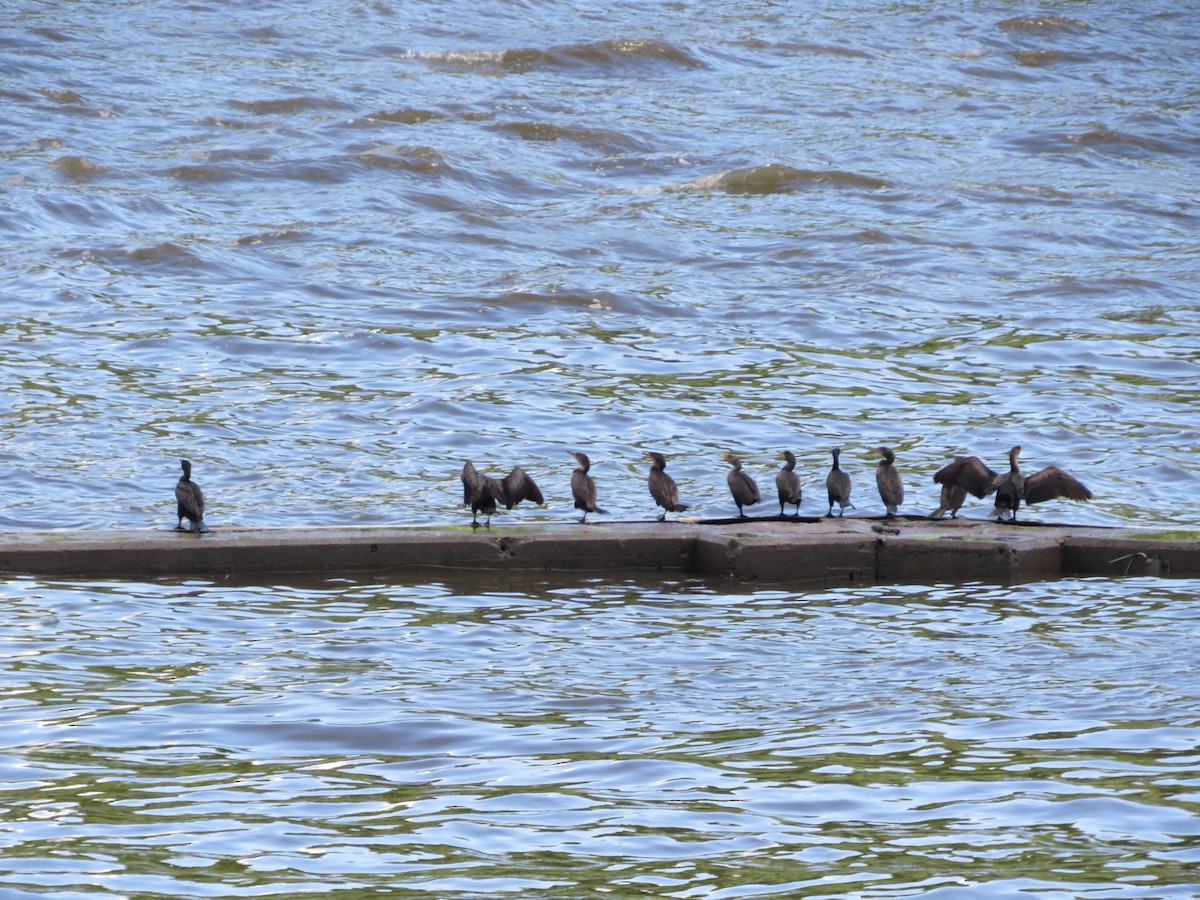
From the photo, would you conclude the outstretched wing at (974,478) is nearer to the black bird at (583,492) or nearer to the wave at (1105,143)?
the black bird at (583,492)

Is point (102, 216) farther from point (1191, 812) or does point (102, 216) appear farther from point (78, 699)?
point (1191, 812)

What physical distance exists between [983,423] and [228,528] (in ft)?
24.2

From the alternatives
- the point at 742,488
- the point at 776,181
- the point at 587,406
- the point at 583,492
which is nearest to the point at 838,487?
the point at 742,488

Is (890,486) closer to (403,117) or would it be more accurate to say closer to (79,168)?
(79,168)

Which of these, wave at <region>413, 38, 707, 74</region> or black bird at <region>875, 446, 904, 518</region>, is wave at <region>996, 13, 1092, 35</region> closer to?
wave at <region>413, 38, 707, 74</region>

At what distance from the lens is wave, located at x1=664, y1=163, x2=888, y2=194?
2397 centimetres

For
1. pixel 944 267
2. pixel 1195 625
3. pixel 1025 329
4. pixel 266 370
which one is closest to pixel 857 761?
pixel 1195 625

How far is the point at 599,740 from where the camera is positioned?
288 inches

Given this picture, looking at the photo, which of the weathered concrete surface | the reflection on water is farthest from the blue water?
the weathered concrete surface

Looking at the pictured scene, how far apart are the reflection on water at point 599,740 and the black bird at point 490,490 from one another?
73 centimetres

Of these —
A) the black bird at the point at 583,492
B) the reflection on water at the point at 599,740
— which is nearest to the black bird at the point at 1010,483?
the reflection on water at the point at 599,740

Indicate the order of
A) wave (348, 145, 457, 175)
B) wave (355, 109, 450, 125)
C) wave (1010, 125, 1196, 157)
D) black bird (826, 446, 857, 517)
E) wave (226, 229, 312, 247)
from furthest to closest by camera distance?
wave (1010, 125, 1196, 157) → wave (355, 109, 450, 125) → wave (348, 145, 457, 175) → wave (226, 229, 312, 247) → black bird (826, 446, 857, 517)

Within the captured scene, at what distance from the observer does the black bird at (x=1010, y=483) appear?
434 inches

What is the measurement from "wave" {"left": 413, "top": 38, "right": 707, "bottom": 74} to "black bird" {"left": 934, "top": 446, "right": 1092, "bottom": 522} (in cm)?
1837
